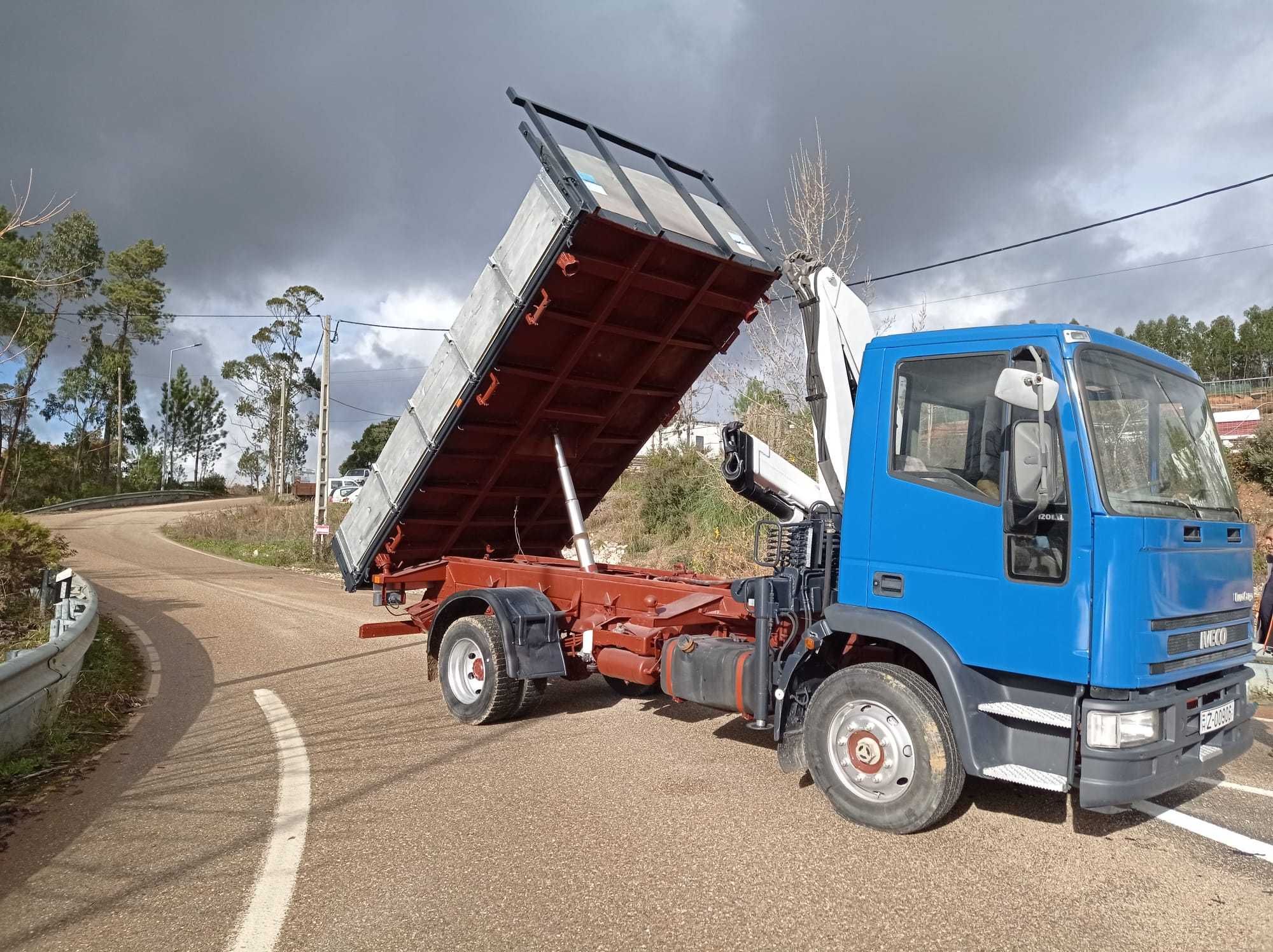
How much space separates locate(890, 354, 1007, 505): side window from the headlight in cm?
105

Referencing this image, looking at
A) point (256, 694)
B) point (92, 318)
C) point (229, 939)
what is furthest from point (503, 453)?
point (92, 318)

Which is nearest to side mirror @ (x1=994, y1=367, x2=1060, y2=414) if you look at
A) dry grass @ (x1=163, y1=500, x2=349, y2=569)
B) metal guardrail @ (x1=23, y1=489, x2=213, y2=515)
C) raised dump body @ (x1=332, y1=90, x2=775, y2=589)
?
→ raised dump body @ (x1=332, y1=90, x2=775, y2=589)

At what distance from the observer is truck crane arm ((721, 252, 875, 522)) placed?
18.0 feet

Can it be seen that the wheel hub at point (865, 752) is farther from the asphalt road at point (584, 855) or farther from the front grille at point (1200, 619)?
the front grille at point (1200, 619)

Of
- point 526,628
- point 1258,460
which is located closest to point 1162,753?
point 526,628

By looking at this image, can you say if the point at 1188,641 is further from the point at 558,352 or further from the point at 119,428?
the point at 119,428

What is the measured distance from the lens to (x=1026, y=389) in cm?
396

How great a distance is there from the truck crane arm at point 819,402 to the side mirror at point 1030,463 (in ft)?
4.52

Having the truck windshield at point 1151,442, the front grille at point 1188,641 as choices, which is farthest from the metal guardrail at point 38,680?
the front grille at point 1188,641

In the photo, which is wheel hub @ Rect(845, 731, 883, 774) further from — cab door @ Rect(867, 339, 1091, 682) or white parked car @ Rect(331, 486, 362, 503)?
white parked car @ Rect(331, 486, 362, 503)

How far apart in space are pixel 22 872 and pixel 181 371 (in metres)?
76.1

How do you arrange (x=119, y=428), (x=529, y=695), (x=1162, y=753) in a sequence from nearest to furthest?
(x=1162, y=753), (x=529, y=695), (x=119, y=428)

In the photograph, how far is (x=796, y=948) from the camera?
329 centimetres

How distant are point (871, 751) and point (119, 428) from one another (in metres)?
66.7
